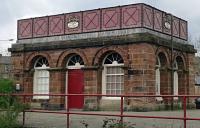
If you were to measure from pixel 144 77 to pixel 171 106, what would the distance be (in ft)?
10.5

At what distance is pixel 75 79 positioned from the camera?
82.8ft

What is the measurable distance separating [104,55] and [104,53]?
175 millimetres

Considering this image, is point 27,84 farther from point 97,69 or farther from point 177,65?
point 177,65

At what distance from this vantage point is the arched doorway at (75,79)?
24922 millimetres

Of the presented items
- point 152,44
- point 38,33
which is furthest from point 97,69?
point 38,33

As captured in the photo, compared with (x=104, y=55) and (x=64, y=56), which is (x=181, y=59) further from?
(x=64, y=56)

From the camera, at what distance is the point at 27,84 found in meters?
26.8

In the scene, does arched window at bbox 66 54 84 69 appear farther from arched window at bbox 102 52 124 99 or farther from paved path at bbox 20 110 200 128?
paved path at bbox 20 110 200 128

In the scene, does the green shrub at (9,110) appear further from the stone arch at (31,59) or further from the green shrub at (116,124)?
the stone arch at (31,59)

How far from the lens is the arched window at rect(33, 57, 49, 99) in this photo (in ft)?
86.4

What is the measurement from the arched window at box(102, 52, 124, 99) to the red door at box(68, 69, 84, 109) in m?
1.55

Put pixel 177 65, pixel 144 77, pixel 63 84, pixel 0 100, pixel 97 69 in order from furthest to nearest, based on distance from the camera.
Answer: pixel 177 65
pixel 63 84
pixel 97 69
pixel 144 77
pixel 0 100

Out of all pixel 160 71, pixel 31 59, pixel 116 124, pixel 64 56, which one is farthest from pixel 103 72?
pixel 116 124

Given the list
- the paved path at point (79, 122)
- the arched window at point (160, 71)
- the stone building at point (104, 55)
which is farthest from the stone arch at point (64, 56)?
the paved path at point (79, 122)
